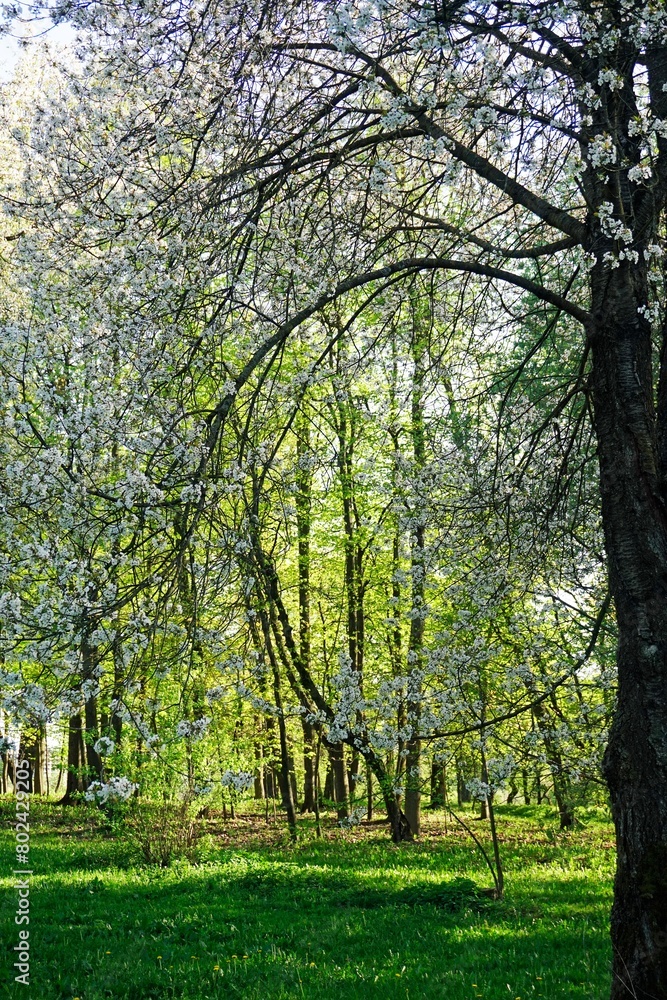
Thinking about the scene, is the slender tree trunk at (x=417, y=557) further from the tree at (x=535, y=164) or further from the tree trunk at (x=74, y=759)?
the tree trunk at (x=74, y=759)

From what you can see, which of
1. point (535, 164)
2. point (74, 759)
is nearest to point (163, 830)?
point (535, 164)

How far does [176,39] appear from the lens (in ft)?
15.0

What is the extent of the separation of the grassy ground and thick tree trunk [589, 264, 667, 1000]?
1340 millimetres

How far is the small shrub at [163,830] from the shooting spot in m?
10.8

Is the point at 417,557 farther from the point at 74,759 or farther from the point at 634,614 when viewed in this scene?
the point at 74,759

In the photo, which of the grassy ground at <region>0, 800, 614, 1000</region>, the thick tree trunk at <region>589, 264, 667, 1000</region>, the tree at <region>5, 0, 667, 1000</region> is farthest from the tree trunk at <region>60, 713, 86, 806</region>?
the thick tree trunk at <region>589, 264, 667, 1000</region>

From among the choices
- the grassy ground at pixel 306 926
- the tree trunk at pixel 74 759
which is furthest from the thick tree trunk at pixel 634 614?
the tree trunk at pixel 74 759

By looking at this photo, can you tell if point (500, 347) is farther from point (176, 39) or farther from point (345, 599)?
point (345, 599)

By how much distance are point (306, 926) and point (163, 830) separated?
4386 millimetres

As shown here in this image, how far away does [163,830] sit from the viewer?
436 inches

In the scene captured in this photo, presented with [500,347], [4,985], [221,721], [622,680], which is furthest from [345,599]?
[622,680]

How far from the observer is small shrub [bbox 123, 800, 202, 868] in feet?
35.5

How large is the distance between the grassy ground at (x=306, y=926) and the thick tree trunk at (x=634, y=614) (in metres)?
1.34

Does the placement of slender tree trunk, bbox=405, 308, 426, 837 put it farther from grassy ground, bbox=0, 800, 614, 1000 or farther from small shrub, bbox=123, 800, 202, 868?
small shrub, bbox=123, 800, 202, 868
